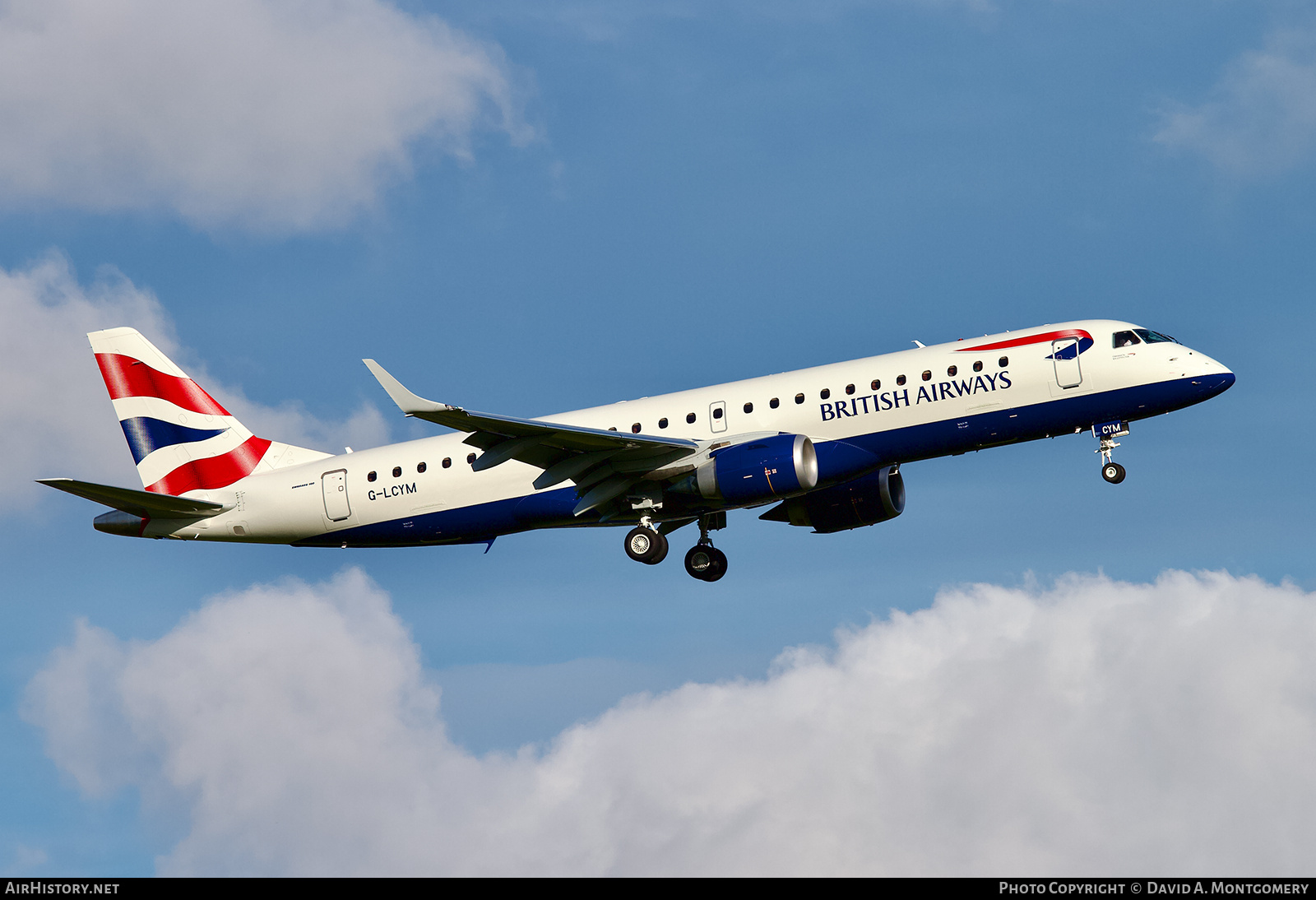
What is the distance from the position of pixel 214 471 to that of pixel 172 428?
2.31m

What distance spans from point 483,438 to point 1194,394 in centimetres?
1857

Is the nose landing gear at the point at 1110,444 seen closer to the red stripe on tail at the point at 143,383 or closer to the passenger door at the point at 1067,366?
the passenger door at the point at 1067,366

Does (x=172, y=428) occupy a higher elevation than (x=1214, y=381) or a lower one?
higher

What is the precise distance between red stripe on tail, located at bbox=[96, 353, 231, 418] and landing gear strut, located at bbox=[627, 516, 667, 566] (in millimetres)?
15411

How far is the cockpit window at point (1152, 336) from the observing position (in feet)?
Answer: 120

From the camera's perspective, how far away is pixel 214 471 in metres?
44.3

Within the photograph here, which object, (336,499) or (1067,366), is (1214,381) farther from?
(336,499)

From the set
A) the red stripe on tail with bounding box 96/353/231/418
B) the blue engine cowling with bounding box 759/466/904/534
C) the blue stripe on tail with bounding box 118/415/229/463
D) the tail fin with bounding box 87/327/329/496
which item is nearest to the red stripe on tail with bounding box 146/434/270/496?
the tail fin with bounding box 87/327/329/496

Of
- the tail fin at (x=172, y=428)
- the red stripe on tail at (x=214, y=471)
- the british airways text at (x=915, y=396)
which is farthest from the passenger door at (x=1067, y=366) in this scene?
the red stripe on tail at (x=214, y=471)

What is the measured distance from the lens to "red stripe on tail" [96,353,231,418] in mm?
45719

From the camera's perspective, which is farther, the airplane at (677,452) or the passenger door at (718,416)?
the passenger door at (718,416)

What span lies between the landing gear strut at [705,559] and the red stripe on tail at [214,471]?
14.2 metres

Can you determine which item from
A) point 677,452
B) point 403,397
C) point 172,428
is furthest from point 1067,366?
point 172,428
